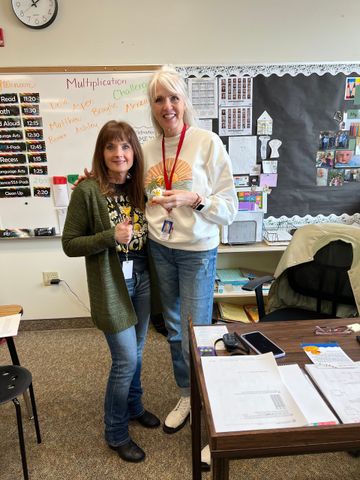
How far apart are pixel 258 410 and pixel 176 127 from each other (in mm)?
1120

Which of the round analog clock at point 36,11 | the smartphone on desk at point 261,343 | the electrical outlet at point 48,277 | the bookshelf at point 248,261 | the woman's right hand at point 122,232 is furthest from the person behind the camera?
the bookshelf at point 248,261

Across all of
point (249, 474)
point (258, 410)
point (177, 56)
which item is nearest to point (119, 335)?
point (258, 410)

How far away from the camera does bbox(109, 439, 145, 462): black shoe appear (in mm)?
1588

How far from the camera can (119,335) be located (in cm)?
143

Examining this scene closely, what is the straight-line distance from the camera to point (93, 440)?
1.72 m

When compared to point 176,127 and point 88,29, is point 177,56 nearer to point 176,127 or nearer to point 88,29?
point 88,29

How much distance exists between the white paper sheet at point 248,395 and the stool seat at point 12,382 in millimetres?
811

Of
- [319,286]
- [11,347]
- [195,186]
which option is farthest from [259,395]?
[11,347]

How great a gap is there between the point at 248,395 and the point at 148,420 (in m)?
1.10

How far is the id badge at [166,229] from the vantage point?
148 centimetres

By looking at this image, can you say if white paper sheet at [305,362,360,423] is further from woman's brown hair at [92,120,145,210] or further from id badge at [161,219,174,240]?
woman's brown hair at [92,120,145,210]

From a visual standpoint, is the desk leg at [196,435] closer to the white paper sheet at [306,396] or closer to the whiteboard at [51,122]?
the white paper sheet at [306,396]

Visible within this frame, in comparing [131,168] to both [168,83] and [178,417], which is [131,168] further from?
[178,417]

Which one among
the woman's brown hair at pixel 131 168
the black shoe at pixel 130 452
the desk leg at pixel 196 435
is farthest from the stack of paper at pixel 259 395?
the black shoe at pixel 130 452
